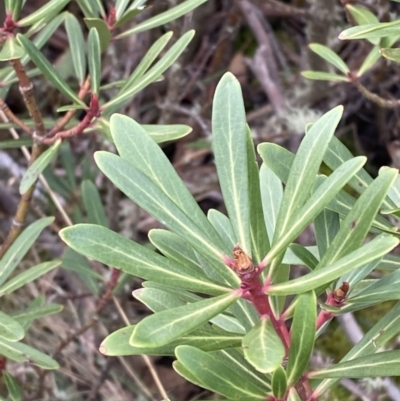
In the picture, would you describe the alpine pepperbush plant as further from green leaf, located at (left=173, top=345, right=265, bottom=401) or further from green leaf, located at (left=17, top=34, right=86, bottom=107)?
green leaf, located at (left=17, top=34, right=86, bottom=107)

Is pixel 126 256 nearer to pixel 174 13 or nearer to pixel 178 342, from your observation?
pixel 178 342

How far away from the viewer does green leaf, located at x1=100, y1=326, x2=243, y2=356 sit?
46cm

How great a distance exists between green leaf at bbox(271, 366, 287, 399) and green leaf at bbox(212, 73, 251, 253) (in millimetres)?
100

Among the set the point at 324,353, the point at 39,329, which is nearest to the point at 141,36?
the point at 39,329

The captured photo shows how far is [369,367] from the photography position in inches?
19.0

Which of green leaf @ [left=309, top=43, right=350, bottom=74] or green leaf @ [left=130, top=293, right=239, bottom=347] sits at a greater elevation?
green leaf @ [left=309, top=43, right=350, bottom=74]

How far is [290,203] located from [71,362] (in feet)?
3.62

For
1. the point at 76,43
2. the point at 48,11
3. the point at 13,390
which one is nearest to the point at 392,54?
the point at 48,11

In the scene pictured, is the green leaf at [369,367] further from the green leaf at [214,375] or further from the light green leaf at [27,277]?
the light green leaf at [27,277]

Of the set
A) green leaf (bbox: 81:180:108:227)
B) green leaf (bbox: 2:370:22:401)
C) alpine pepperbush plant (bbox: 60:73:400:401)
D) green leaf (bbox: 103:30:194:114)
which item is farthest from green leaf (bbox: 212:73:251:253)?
green leaf (bbox: 81:180:108:227)

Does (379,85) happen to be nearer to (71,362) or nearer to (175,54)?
(175,54)

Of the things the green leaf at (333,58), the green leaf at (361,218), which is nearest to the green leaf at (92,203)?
the green leaf at (333,58)

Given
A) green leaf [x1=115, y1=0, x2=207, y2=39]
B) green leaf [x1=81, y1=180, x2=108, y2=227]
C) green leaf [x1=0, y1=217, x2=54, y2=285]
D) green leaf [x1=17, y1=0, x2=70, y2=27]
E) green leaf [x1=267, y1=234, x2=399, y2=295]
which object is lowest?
green leaf [x1=81, y1=180, x2=108, y2=227]

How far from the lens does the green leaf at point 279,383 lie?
452mm
